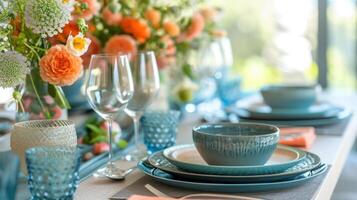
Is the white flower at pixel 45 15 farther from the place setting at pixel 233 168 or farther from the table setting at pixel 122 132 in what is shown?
the place setting at pixel 233 168

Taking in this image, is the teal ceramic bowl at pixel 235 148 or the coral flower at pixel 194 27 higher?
the coral flower at pixel 194 27

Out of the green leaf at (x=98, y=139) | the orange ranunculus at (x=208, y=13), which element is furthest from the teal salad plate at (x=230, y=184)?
the orange ranunculus at (x=208, y=13)

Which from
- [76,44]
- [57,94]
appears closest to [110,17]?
Result: [57,94]

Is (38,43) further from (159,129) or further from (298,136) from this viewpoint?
(298,136)

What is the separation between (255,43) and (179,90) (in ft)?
8.07

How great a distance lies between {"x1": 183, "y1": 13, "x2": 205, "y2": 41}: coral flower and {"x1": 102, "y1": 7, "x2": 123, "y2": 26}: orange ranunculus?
0.96ft

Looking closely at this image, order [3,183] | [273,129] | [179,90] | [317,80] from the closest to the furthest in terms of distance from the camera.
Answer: [3,183], [273,129], [179,90], [317,80]

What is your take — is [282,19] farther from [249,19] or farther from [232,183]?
[232,183]

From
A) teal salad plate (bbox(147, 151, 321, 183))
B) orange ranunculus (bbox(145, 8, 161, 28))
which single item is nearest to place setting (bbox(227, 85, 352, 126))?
orange ranunculus (bbox(145, 8, 161, 28))

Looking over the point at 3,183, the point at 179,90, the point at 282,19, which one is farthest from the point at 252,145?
the point at 282,19

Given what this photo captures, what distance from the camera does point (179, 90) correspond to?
2059 millimetres

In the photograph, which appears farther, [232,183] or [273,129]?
[273,129]

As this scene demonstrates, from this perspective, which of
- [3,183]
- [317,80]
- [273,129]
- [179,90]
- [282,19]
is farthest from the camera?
[282,19]

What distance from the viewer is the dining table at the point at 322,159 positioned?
3.84 feet
